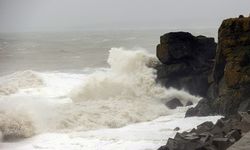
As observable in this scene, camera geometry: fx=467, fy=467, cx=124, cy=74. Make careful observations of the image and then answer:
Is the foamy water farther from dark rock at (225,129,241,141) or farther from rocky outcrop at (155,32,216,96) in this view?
dark rock at (225,129,241,141)

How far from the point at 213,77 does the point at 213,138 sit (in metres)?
6.69

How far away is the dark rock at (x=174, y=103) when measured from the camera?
19438mm

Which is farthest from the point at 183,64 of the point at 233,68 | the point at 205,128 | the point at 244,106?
the point at 205,128

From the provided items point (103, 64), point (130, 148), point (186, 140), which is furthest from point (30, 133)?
point (103, 64)

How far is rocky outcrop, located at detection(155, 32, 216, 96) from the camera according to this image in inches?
810

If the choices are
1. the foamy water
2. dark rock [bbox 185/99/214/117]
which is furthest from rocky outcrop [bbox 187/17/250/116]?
the foamy water

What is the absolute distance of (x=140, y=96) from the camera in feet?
69.8

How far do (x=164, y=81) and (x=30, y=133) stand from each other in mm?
8143

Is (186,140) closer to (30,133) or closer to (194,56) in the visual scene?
(30,133)

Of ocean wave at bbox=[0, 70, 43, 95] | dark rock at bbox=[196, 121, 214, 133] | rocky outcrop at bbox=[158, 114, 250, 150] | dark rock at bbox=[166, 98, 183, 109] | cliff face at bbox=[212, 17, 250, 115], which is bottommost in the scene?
dark rock at bbox=[166, 98, 183, 109]

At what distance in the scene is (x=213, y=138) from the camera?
37.0 ft

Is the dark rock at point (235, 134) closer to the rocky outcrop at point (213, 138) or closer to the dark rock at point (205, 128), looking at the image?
the rocky outcrop at point (213, 138)

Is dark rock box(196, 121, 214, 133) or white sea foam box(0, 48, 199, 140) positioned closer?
dark rock box(196, 121, 214, 133)

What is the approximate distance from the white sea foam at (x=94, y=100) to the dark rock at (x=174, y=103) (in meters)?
0.30
